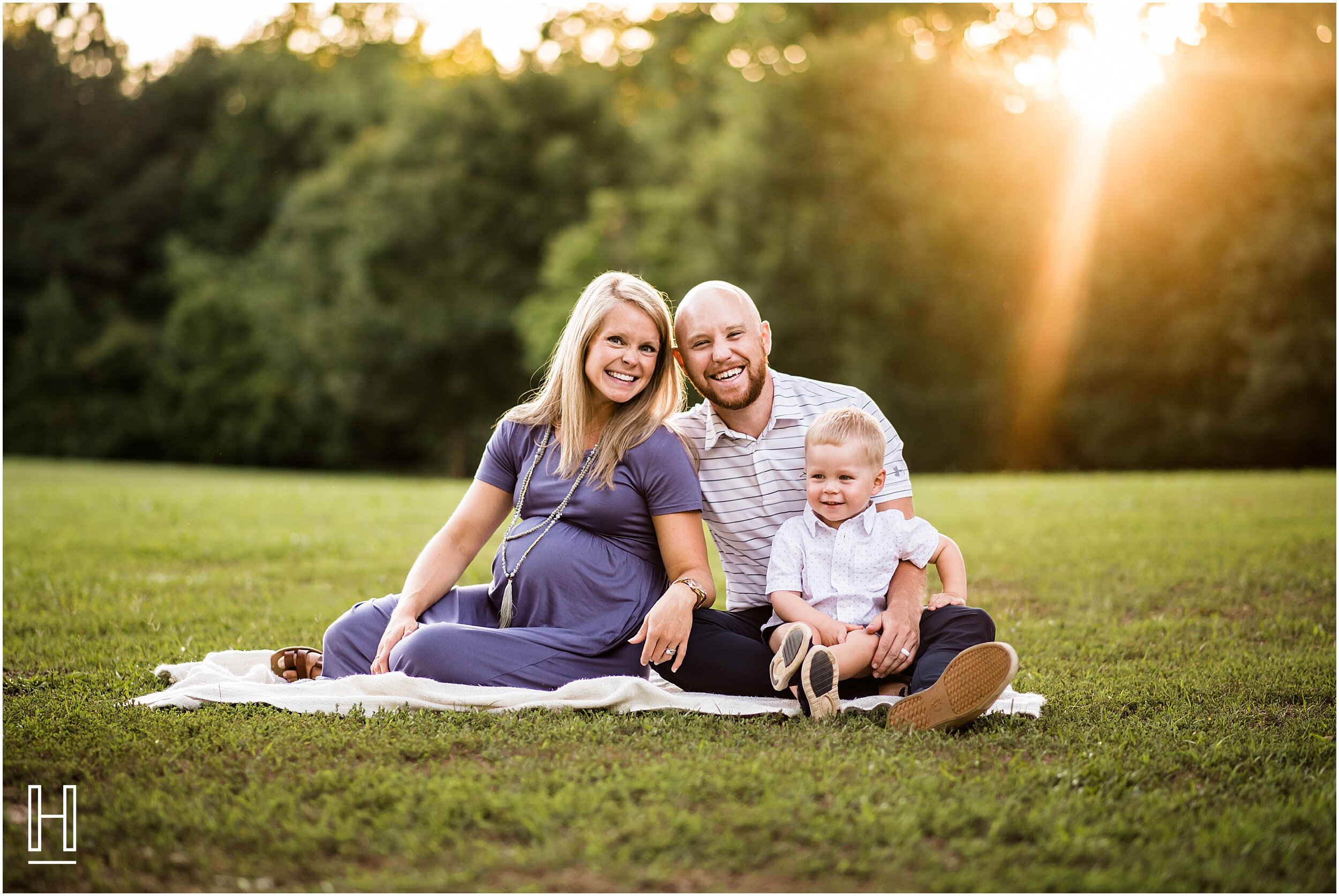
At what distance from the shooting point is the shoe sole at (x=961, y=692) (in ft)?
11.1

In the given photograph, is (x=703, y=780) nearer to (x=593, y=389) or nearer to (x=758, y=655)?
(x=758, y=655)

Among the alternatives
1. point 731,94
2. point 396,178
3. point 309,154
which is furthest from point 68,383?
point 731,94

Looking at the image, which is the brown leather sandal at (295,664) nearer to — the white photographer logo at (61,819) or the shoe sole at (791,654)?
the white photographer logo at (61,819)

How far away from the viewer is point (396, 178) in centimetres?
2956

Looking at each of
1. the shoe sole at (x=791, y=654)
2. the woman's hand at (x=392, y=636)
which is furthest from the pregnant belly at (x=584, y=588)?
the shoe sole at (x=791, y=654)

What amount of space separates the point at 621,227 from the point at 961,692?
25486 mm

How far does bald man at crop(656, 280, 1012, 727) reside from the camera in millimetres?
3926

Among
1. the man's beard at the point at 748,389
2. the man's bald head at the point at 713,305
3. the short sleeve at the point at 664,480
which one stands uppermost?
the man's bald head at the point at 713,305

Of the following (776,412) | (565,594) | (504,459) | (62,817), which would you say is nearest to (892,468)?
(776,412)

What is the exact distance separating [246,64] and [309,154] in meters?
4.58

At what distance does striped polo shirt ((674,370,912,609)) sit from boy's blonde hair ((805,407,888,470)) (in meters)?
0.15

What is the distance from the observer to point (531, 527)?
4227 mm

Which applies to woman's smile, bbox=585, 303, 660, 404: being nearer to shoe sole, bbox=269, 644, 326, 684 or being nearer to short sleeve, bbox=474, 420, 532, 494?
short sleeve, bbox=474, 420, 532, 494

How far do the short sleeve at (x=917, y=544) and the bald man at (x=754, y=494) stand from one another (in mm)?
41
